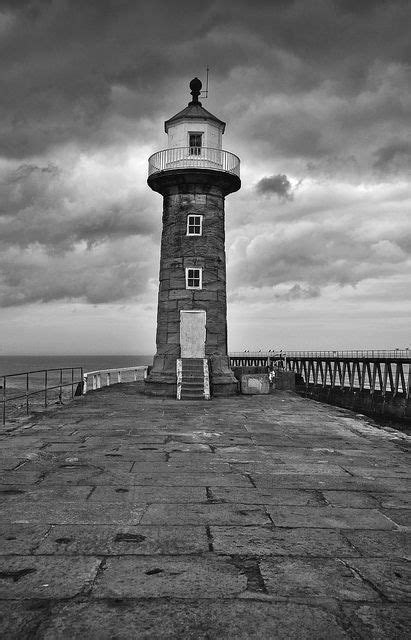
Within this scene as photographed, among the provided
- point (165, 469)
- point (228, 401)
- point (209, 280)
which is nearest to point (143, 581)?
point (165, 469)

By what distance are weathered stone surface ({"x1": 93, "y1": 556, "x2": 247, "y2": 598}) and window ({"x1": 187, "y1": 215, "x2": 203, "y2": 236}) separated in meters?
17.7

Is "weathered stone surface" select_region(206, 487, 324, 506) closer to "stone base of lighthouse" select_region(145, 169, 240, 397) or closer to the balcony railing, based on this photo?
"stone base of lighthouse" select_region(145, 169, 240, 397)

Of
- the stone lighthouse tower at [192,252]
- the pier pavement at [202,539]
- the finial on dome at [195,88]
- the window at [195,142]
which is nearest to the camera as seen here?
the pier pavement at [202,539]

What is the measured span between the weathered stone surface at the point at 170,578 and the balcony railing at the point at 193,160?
1827 centimetres

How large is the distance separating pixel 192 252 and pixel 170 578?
1766 centimetres

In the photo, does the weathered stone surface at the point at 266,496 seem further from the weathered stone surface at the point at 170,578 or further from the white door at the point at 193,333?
the white door at the point at 193,333

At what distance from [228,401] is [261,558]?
1350 centimetres

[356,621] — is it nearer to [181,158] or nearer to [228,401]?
[228,401]

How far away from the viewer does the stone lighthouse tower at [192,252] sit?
20562mm

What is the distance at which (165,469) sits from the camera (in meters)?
7.29

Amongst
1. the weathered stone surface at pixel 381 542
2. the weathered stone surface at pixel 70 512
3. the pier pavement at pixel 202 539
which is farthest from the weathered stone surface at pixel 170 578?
the weathered stone surface at pixel 381 542

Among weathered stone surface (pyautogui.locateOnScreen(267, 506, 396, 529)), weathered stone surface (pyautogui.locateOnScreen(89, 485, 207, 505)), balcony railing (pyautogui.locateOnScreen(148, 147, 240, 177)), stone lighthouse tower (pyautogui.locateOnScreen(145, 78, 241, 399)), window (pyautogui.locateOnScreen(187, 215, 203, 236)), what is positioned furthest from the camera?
window (pyautogui.locateOnScreen(187, 215, 203, 236))

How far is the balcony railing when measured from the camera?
67.9 ft

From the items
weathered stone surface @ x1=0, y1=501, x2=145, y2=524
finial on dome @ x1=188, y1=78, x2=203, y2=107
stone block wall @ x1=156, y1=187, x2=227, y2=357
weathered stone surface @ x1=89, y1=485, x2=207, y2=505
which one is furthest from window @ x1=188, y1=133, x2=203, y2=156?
weathered stone surface @ x1=0, y1=501, x2=145, y2=524
